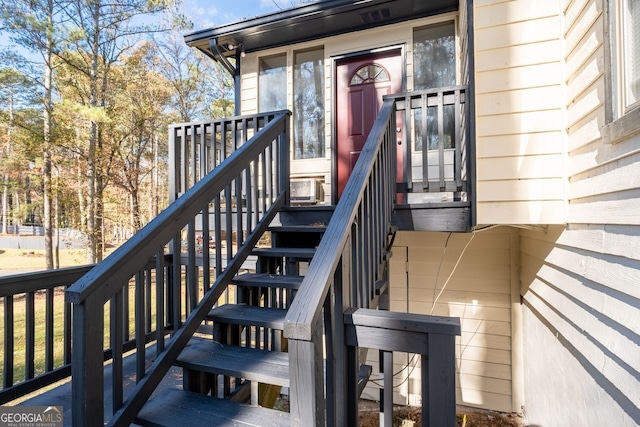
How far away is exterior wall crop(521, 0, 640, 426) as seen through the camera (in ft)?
5.47

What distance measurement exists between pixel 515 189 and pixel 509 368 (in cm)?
248

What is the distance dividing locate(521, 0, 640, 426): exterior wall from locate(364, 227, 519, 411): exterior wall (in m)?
0.94

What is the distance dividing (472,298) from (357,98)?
293 centimetres

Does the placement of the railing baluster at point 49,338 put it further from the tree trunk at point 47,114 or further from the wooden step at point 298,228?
the tree trunk at point 47,114

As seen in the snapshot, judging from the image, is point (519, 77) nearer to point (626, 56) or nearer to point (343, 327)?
point (626, 56)

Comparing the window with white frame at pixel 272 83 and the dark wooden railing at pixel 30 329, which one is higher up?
the window with white frame at pixel 272 83

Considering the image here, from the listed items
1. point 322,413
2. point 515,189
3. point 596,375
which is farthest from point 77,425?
point 515,189

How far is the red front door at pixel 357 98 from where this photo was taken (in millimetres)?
A: 4410

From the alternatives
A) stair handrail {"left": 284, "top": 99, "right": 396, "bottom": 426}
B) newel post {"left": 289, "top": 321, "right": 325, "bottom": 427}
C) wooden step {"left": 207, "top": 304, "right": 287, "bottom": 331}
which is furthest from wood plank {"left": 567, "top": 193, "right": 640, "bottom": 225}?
wooden step {"left": 207, "top": 304, "right": 287, "bottom": 331}

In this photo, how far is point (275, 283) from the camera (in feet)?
7.70

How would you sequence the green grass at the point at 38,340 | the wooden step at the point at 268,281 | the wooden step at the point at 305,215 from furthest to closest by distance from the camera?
the green grass at the point at 38,340 → the wooden step at the point at 305,215 → the wooden step at the point at 268,281

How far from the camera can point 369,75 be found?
4488mm

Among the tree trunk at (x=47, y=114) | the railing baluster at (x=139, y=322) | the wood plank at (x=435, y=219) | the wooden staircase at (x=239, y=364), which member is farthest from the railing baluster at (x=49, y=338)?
the tree trunk at (x=47, y=114)

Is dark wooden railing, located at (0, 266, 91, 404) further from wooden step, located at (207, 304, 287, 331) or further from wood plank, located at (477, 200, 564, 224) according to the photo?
wood plank, located at (477, 200, 564, 224)
